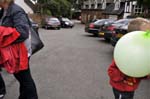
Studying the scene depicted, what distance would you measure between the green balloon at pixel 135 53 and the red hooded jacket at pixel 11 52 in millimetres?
1466

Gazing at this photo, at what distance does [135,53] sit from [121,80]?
0.65 meters

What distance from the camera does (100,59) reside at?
10438 mm

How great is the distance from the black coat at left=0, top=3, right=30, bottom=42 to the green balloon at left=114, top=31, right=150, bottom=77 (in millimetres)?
1410

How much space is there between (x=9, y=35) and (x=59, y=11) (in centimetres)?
4261

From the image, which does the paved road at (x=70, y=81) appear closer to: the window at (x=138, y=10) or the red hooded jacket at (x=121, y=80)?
the red hooded jacket at (x=121, y=80)

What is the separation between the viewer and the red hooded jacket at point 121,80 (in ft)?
10.7

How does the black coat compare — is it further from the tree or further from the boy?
the tree

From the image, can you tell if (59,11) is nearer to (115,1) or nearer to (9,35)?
(115,1)

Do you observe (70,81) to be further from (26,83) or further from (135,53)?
(135,53)

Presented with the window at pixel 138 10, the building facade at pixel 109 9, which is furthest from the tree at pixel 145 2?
the window at pixel 138 10

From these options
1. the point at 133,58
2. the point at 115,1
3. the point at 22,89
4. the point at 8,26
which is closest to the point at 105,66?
the point at 22,89

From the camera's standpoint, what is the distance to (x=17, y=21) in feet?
12.7

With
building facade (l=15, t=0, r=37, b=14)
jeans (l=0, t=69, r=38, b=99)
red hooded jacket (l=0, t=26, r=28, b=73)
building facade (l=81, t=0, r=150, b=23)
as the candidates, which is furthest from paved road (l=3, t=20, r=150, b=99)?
building facade (l=81, t=0, r=150, b=23)

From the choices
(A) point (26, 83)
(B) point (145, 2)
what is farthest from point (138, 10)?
(A) point (26, 83)
